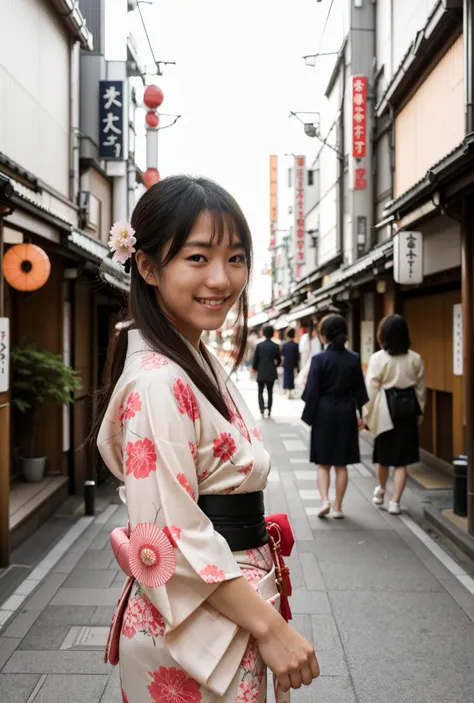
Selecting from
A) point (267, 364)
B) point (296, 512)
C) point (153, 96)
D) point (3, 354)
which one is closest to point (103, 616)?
point (3, 354)

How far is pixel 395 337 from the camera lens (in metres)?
8.28

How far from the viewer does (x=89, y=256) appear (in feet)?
29.4

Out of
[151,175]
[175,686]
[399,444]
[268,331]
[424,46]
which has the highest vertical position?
[424,46]

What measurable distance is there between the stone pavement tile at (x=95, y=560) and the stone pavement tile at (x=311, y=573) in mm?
1913

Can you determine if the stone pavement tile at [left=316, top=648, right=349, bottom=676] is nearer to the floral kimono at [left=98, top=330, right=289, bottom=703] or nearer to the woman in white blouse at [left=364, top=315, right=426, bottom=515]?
the floral kimono at [left=98, top=330, right=289, bottom=703]

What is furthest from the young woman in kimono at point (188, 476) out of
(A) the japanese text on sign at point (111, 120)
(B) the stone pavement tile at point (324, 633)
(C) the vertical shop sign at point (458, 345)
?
(A) the japanese text on sign at point (111, 120)

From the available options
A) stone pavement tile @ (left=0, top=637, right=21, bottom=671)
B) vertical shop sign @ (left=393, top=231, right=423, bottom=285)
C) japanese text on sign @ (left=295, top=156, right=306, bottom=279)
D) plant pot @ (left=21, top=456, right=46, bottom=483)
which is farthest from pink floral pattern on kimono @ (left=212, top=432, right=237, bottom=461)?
japanese text on sign @ (left=295, top=156, right=306, bottom=279)

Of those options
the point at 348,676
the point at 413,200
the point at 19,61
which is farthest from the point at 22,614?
the point at 19,61

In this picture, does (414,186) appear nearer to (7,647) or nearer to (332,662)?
(332,662)

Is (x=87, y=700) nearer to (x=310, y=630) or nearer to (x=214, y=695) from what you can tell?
(x=310, y=630)

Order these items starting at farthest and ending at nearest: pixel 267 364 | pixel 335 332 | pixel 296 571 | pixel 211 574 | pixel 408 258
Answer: pixel 267 364
pixel 408 258
pixel 335 332
pixel 296 571
pixel 211 574

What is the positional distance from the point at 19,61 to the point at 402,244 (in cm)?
561

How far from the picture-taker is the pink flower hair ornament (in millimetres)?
1972

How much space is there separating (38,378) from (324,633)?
4.99 m
